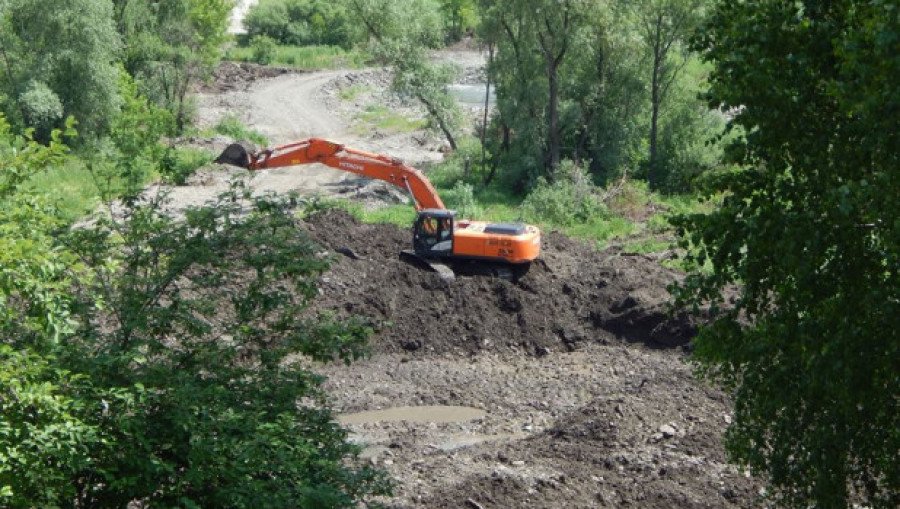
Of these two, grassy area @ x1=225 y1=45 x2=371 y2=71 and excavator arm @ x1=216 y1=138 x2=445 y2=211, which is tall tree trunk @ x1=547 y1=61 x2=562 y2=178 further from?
grassy area @ x1=225 y1=45 x2=371 y2=71

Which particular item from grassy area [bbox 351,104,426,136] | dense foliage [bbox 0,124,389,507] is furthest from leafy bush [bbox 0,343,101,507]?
grassy area [bbox 351,104,426,136]

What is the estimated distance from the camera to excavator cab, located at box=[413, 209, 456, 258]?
26.5 m

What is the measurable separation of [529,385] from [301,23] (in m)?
57.0

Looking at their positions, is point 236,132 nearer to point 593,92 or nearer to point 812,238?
point 593,92

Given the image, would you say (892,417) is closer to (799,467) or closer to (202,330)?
(799,467)

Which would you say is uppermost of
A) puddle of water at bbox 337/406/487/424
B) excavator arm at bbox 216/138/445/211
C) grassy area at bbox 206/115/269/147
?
excavator arm at bbox 216/138/445/211

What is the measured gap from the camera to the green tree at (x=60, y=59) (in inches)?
1524

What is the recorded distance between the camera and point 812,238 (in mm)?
10414

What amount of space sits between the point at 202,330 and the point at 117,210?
2304 cm

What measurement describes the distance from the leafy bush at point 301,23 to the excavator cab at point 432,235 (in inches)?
1901

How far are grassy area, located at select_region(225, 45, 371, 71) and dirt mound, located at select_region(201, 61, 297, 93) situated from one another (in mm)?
1692

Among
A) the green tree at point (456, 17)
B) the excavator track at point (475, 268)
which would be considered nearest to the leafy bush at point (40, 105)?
the excavator track at point (475, 268)

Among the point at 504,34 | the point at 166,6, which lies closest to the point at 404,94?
the point at 504,34

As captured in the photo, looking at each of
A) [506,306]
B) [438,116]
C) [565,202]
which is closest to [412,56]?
[438,116]
